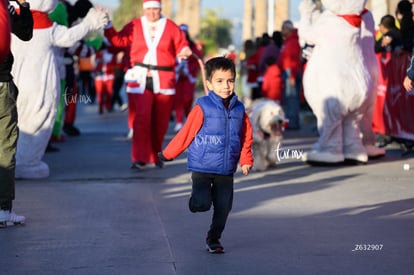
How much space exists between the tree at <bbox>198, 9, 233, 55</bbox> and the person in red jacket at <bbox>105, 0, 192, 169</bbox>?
46878mm

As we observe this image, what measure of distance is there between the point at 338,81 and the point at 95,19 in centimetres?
304

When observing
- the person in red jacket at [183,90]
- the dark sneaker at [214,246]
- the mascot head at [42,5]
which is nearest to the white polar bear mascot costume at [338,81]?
the mascot head at [42,5]

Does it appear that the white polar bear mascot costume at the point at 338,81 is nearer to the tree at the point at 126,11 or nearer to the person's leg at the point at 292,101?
the person's leg at the point at 292,101

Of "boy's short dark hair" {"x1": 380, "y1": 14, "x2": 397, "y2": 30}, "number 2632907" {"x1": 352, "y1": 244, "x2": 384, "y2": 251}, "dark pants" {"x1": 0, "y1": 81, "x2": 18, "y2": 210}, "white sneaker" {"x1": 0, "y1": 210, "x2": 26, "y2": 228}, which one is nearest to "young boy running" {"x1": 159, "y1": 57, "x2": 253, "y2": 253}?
"number 2632907" {"x1": 352, "y1": 244, "x2": 384, "y2": 251}

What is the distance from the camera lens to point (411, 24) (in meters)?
13.5

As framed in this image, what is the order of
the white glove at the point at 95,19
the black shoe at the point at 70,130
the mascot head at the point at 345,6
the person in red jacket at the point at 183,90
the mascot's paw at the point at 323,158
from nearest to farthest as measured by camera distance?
the white glove at the point at 95,19, the mascot head at the point at 345,6, the mascot's paw at the point at 323,158, the black shoe at the point at 70,130, the person in red jacket at the point at 183,90

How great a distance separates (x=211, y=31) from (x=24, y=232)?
56.0 metres

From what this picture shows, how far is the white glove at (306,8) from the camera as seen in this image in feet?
42.0

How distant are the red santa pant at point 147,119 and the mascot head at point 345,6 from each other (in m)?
2.23

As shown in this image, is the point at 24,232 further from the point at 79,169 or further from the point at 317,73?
the point at 317,73

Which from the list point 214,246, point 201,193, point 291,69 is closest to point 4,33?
point 201,193

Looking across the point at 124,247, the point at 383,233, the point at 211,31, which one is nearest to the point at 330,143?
the point at 383,233

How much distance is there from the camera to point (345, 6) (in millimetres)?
12008

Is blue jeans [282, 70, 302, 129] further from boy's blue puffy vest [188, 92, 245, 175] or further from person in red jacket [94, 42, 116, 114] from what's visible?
boy's blue puffy vest [188, 92, 245, 175]
